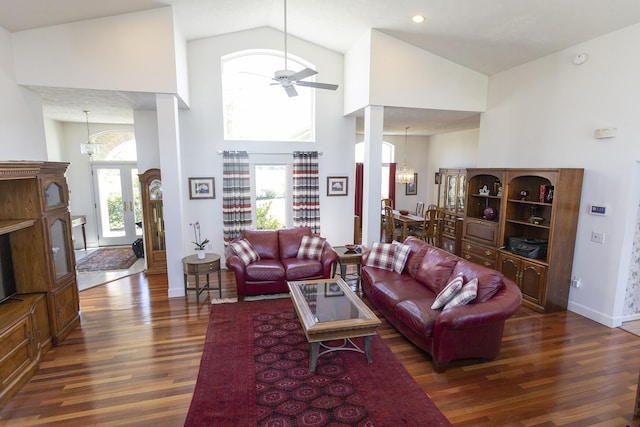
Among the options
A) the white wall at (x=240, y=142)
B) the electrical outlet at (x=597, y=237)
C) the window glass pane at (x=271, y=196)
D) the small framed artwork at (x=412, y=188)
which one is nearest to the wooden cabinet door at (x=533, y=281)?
the electrical outlet at (x=597, y=237)

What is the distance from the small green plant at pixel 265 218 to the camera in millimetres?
6754

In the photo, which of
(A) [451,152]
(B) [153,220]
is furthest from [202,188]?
(A) [451,152]

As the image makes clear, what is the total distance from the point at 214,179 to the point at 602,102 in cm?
598

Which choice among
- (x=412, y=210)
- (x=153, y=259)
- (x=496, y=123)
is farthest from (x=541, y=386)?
(x=412, y=210)

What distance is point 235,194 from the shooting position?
6.29m

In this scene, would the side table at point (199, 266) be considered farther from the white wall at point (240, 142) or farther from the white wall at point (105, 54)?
the white wall at point (105, 54)

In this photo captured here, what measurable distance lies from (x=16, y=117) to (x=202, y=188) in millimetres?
2717

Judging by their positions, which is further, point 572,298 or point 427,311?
point 572,298

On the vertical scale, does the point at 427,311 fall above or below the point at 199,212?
below

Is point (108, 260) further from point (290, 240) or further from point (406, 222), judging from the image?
point (406, 222)

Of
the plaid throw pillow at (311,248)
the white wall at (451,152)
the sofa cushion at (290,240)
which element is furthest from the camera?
the white wall at (451,152)

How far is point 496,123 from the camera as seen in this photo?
572 cm

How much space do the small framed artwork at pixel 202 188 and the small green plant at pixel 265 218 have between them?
0.96m

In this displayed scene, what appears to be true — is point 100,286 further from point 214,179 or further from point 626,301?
point 626,301
